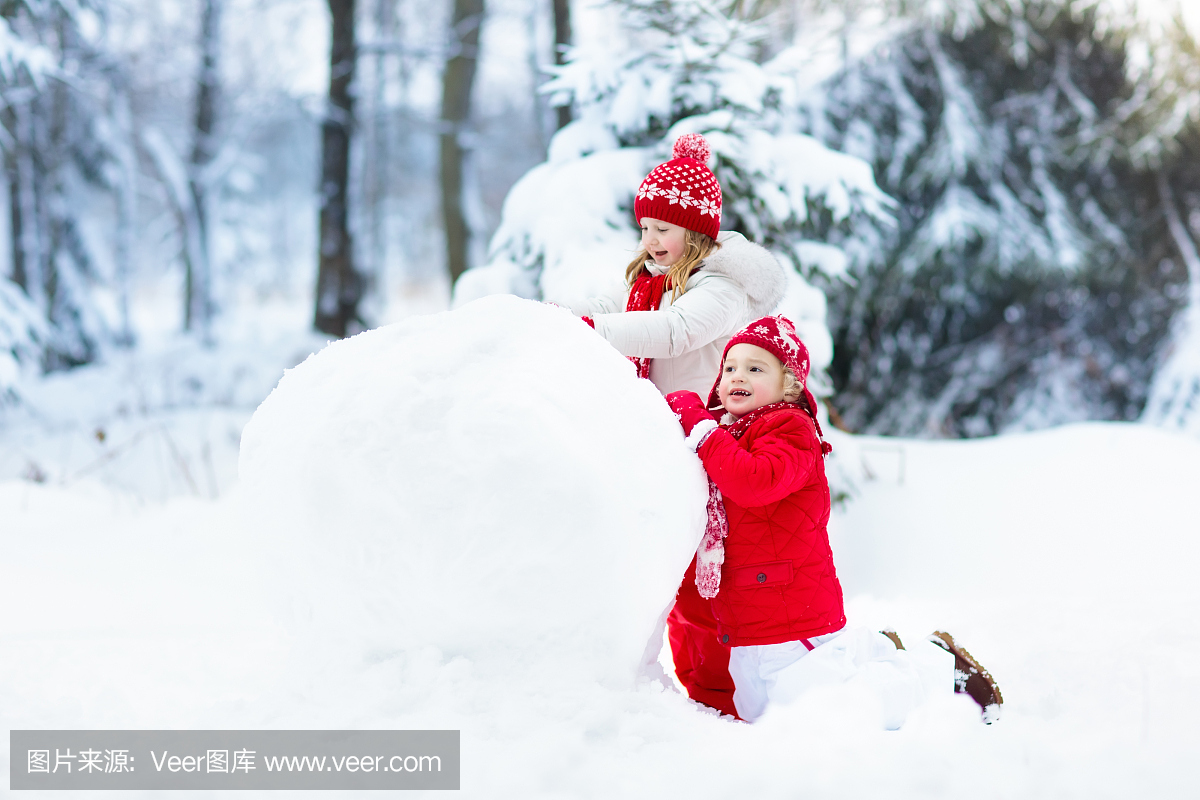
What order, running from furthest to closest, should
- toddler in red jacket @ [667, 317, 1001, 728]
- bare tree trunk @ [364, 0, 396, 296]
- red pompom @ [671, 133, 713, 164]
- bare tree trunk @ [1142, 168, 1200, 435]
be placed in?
bare tree trunk @ [364, 0, 396, 296]
bare tree trunk @ [1142, 168, 1200, 435]
red pompom @ [671, 133, 713, 164]
toddler in red jacket @ [667, 317, 1001, 728]

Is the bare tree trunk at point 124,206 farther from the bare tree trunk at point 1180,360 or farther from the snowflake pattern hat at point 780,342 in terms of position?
the bare tree trunk at point 1180,360

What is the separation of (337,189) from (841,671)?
27.9 feet

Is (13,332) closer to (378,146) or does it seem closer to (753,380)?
(753,380)

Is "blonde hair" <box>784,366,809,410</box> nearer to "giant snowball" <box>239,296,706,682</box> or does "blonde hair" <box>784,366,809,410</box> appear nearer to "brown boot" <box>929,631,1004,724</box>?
"giant snowball" <box>239,296,706,682</box>

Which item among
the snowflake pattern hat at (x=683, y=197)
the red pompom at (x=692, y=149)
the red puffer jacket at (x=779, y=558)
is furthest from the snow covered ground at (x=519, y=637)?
the red pompom at (x=692, y=149)

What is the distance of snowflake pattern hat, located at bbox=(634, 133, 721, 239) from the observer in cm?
267

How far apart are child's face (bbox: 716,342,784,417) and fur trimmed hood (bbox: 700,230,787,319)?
423 mm

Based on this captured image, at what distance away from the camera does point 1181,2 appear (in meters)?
6.14

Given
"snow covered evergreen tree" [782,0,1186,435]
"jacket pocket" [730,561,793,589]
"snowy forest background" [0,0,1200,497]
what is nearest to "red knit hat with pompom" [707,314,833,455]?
"jacket pocket" [730,561,793,589]

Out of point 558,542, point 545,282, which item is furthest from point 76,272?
point 558,542

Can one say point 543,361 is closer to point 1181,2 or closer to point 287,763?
point 287,763

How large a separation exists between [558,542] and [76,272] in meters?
11.3

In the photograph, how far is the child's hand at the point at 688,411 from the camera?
7.27 ft

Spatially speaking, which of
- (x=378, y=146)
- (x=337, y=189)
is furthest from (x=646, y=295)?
(x=378, y=146)
